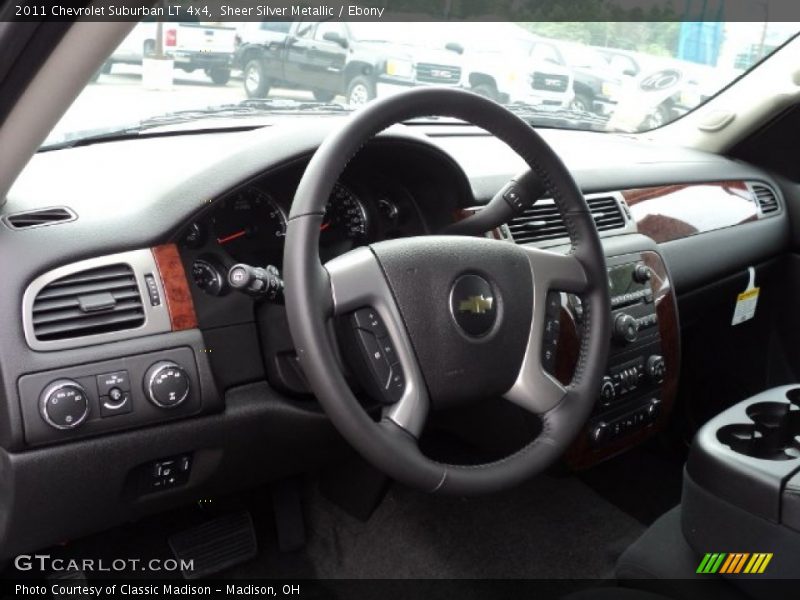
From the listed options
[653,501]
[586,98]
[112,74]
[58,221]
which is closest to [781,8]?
[586,98]

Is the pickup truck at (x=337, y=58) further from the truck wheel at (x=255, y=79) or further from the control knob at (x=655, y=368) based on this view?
the control knob at (x=655, y=368)

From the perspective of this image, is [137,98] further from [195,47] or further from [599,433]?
[599,433]

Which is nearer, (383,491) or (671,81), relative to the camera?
(383,491)

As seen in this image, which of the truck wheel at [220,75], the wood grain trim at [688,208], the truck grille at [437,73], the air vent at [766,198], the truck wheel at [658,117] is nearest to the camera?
the truck wheel at [220,75]

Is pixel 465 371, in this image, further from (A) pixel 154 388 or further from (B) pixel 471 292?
(A) pixel 154 388

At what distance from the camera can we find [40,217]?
58.4 inches

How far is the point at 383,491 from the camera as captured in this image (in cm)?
216

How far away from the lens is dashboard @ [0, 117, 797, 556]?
1431mm

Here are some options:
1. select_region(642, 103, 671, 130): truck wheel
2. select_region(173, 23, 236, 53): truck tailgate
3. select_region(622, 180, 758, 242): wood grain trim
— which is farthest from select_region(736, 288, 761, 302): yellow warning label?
select_region(173, 23, 236, 53): truck tailgate

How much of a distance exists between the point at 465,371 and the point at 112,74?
2.59 feet

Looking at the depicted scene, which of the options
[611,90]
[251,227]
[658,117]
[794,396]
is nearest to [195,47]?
[251,227]

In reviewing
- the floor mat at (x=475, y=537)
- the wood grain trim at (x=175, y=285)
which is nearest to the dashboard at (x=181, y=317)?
the wood grain trim at (x=175, y=285)

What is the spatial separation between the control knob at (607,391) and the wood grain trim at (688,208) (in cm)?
52

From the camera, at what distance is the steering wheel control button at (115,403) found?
4.78ft
